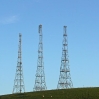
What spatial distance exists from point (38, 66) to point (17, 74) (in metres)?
6.41

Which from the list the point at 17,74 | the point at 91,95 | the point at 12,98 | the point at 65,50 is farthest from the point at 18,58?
the point at 91,95

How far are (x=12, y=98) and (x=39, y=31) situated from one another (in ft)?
127

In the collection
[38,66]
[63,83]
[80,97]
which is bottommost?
[80,97]

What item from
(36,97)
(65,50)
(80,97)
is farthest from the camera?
(65,50)

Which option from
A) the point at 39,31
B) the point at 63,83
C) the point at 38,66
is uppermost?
the point at 39,31

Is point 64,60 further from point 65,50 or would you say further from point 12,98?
point 12,98

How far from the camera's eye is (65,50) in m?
91.8

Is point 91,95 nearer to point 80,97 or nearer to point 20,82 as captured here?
point 80,97

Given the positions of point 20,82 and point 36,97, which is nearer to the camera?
point 36,97

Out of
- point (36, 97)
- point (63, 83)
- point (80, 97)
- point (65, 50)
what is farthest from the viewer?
point (65, 50)

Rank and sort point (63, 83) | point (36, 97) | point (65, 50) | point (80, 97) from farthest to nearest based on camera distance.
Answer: point (65, 50) → point (63, 83) → point (36, 97) → point (80, 97)

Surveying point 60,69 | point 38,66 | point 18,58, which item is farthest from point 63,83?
point 18,58

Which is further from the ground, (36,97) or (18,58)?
(18,58)

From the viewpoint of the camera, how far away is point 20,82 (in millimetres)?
91812
